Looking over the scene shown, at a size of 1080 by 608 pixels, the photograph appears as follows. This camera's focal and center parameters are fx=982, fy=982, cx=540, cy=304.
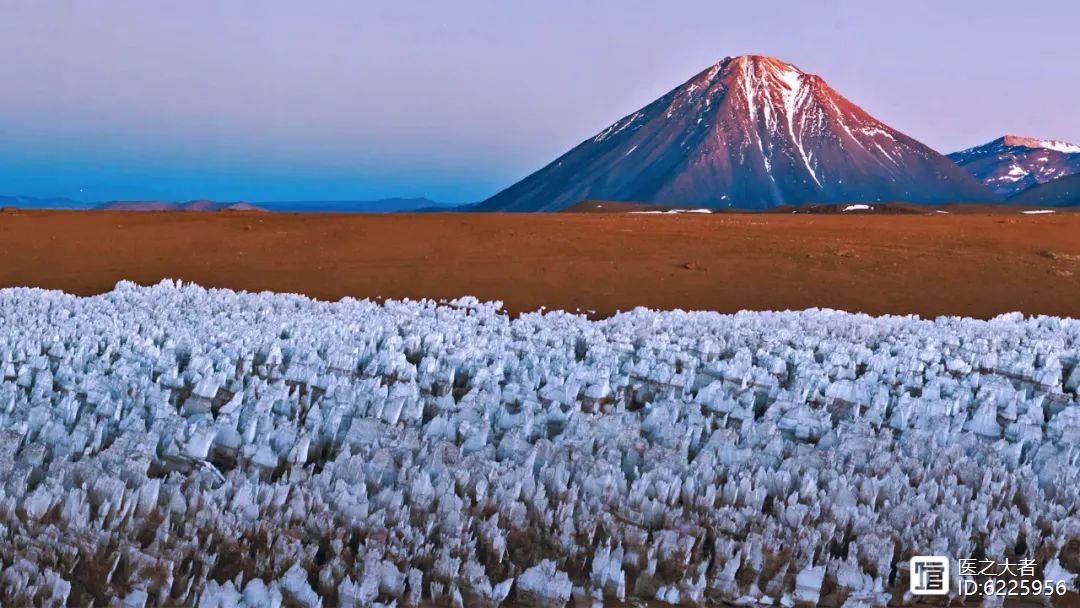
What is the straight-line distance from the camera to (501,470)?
16.3ft

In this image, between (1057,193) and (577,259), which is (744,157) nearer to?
(1057,193)

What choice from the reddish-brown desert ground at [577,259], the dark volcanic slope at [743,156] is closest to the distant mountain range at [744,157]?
the dark volcanic slope at [743,156]

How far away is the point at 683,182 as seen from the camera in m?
160

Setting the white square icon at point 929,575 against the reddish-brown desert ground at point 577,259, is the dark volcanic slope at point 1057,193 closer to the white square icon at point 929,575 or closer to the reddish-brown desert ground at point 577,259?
the reddish-brown desert ground at point 577,259

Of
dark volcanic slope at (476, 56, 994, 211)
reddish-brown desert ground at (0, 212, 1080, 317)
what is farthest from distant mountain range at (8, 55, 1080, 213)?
reddish-brown desert ground at (0, 212, 1080, 317)

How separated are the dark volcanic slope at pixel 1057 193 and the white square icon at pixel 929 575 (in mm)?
144851

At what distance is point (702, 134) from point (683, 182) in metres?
18.2

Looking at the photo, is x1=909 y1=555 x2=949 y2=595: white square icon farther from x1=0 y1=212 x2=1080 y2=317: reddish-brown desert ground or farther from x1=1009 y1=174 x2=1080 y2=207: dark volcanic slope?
x1=1009 y1=174 x2=1080 y2=207: dark volcanic slope

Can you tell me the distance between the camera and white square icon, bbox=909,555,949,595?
425cm

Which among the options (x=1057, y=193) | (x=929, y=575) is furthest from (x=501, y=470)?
(x=1057, y=193)

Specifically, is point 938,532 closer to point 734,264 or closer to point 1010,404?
point 1010,404

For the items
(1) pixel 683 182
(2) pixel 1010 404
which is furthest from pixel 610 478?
(1) pixel 683 182

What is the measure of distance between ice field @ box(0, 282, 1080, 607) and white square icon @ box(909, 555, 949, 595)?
10cm

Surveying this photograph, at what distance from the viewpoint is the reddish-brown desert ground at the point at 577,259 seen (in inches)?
671
